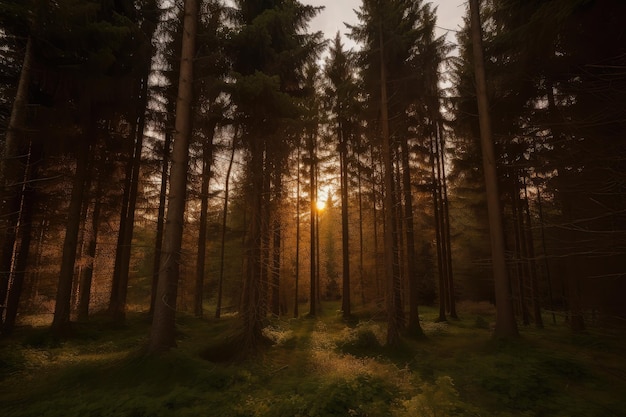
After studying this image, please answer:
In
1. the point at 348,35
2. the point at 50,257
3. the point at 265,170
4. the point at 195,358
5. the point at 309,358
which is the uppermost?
the point at 348,35

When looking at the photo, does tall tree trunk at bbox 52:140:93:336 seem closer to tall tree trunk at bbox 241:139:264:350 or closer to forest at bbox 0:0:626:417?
forest at bbox 0:0:626:417

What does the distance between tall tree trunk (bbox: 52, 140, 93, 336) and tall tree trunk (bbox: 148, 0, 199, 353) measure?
629 centimetres

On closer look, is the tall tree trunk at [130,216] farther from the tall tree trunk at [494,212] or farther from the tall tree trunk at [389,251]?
the tall tree trunk at [494,212]

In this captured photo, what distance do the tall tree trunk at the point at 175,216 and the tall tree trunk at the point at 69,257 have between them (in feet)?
20.6

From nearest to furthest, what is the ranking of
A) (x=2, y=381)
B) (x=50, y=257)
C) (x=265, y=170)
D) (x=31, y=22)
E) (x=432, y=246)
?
(x=2, y=381), (x=31, y=22), (x=265, y=170), (x=50, y=257), (x=432, y=246)

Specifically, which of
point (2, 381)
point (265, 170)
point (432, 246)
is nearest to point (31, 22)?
point (265, 170)

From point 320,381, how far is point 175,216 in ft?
18.7

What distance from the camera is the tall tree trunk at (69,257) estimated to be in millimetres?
11516

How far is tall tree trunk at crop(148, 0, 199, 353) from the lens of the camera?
794cm

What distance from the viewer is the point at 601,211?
9055 millimetres

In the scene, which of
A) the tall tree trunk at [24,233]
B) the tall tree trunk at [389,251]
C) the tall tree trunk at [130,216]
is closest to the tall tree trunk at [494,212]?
the tall tree trunk at [389,251]

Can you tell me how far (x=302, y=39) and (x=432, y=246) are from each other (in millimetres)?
23193

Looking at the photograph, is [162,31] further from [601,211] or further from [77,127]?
[601,211]

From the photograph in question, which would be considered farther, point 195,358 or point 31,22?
point 31,22
